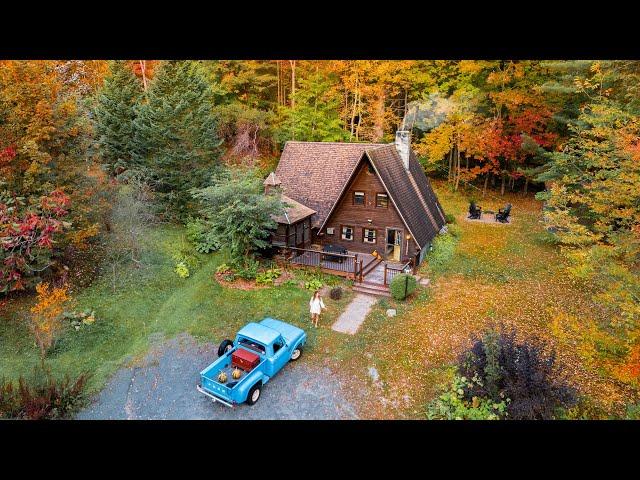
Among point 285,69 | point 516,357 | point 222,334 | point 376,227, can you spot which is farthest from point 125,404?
point 285,69

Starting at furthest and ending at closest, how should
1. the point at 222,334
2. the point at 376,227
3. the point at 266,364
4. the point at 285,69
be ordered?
the point at 285,69 → the point at 376,227 → the point at 222,334 → the point at 266,364

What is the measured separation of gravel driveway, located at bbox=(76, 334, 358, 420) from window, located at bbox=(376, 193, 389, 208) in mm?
10015

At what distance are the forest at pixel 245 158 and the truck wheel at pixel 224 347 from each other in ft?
12.1

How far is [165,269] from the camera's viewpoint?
20.0 metres

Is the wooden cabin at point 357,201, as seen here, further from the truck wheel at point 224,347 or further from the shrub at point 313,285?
the truck wheel at point 224,347

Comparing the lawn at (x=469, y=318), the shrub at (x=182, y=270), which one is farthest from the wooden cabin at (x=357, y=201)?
the shrub at (x=182, y=270)

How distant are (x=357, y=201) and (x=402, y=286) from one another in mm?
5951

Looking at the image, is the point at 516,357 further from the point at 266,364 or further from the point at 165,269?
the point at 165,269

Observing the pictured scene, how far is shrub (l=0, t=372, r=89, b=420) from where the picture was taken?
10562mm

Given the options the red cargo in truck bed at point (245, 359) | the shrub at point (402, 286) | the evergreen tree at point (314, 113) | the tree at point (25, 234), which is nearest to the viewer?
the red cargo in truck bed at point (245, 359)

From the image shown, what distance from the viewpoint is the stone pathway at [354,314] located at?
15469 millimetres

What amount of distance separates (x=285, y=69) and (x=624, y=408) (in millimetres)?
34069

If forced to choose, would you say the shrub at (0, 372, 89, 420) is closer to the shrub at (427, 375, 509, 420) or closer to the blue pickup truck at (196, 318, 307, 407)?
the blue pickup truck at (196, 318, 307, 407)

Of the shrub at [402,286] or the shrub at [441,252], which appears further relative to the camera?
the shrub at [441,252]
